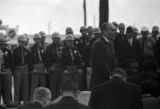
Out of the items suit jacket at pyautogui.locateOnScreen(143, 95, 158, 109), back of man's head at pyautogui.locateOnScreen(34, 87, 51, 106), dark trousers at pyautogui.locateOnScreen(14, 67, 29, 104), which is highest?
back of man's head at pyautogui.locateOnScreen(34, 87, 51, 106)

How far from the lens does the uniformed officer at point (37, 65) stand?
54.7 feet

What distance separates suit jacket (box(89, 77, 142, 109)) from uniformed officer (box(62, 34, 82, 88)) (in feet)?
25.2

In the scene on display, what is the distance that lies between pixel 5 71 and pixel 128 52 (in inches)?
138

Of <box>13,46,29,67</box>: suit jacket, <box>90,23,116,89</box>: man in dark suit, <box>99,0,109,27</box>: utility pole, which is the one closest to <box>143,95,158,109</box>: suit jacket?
<box>90,23,116,89</box>: man in dark suit

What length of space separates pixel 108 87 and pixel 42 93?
3.28 feet

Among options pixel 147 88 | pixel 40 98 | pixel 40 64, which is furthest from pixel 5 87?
pixel 40 98

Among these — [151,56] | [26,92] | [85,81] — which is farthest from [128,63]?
[26,92]

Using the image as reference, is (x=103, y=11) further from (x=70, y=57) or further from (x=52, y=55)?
(x=70, y=57)

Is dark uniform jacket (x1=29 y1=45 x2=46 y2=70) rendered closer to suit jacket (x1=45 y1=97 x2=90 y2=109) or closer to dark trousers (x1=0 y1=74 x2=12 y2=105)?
dark trousers (x1=0 y1=74 x2=12 y2=105)

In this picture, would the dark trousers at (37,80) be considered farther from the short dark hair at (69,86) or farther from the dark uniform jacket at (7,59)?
the short dark hair at (69,86)

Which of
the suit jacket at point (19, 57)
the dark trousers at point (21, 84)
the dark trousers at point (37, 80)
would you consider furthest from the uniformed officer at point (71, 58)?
the dark trousers at point (21, 84)

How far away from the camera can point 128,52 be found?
53.3 ft

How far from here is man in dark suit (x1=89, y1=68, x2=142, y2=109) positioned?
333 inches

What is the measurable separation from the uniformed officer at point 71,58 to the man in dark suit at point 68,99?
8.65 m
